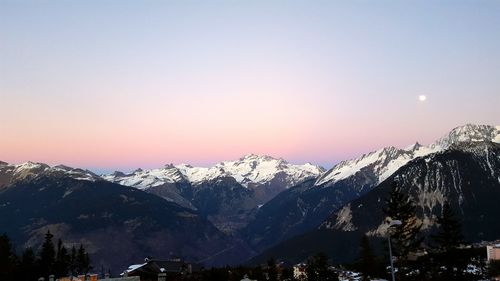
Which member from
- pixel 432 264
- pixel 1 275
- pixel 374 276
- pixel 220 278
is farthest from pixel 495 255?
pixel 1 275

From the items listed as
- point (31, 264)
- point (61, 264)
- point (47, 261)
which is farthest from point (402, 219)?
point (61, 264)

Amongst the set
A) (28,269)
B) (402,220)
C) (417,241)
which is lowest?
(28,269)

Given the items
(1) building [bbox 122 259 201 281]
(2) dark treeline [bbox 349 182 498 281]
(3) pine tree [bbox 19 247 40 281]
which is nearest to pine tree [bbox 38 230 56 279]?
(3) pine tree [bbox 19 247 40 281]

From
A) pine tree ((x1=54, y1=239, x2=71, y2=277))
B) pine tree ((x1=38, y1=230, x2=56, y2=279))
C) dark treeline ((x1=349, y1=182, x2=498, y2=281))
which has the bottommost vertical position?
pine tree ((x1=54, y1=239, x2=71, y2=277))

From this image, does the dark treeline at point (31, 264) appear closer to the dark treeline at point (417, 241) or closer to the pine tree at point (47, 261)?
the pine tree at point (47, 261)

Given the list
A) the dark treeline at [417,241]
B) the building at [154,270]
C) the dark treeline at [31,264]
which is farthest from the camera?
the dark treeline at [31,264]

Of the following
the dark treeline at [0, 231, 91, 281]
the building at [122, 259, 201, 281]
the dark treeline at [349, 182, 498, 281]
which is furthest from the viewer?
the dark treeline at [0, 231, 91, 281]

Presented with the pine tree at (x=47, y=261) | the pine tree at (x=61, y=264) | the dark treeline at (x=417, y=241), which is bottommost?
the pine tree at (x=61, y=264)

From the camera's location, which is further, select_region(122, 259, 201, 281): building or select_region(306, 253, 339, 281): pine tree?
select_region(306, 253, 339, 281): pine tree

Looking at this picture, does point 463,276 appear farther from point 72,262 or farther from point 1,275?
point 72,262

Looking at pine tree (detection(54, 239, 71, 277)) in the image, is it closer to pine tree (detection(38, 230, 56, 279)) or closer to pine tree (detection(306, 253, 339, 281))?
pine tree (detection(38, 230, 56, 279))

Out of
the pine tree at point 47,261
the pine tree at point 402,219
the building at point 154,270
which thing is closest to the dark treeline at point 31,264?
the pine tree at point 47,261

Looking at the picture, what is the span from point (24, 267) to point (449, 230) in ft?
316

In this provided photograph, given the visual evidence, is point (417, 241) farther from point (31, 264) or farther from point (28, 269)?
point (31, 264)
